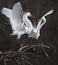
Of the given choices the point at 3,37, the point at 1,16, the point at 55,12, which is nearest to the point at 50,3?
the point at 55,12

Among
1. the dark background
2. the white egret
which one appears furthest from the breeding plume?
the dark background

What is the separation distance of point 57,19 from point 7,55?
76cm

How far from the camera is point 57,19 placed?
1.25 meters

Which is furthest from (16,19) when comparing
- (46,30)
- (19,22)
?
(46,30)

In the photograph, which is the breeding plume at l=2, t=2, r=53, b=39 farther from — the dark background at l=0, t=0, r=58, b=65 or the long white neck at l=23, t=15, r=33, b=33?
the dark background at l=0, t=0, r=58, b=65

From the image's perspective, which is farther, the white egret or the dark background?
the dark background

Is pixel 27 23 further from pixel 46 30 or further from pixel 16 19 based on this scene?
pixel 46 30

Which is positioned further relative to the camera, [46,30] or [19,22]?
[46,30]

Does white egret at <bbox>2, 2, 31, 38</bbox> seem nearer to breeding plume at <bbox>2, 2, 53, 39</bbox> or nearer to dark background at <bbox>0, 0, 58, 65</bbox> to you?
breeding plume at <bbox>2, 2, 53, 39</bbox>

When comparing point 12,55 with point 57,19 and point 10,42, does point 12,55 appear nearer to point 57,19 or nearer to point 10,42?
point 10,42

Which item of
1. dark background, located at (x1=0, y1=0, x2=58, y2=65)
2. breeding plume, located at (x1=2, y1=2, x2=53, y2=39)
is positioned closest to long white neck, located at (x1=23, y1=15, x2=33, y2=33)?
breeding plume, located at (x1=2, y1=2, x2=53, y2=39)

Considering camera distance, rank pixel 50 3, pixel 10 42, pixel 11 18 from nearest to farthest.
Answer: pixel 11 18 → pixel 10 42 → pixel 50 3

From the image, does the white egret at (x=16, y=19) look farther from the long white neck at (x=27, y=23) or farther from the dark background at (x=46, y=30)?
the dark background at (x=46, y=30)

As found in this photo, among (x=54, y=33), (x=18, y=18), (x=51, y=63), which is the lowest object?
(x=51, y=63)
